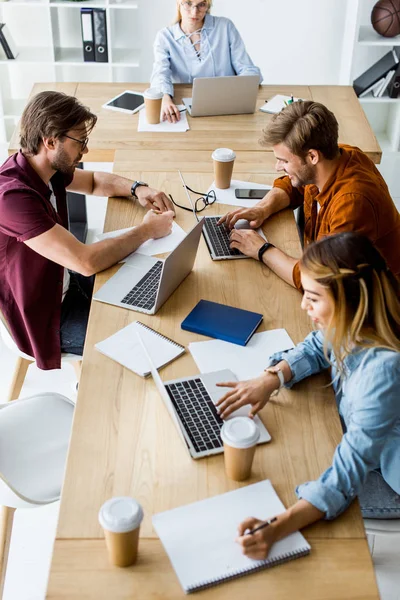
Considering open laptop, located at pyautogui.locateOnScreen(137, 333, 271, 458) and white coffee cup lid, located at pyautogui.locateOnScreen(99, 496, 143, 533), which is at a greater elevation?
white coffee cup lid, located at pyautogui.locateOnScreen(99, 496, 143, 533)

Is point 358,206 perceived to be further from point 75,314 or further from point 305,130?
point 75,314

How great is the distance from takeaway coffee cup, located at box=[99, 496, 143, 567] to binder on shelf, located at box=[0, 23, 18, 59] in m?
3.68

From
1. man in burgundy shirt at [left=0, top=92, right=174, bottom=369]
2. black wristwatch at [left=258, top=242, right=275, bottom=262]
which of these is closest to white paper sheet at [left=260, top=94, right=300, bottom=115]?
man in burgundy shirt at [left=0, top=92, right=174, bottom=369]

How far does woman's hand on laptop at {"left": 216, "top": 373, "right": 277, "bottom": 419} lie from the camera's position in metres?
1.62

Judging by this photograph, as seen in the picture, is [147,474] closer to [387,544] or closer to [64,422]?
[64,422]

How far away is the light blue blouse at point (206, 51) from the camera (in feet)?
11.6

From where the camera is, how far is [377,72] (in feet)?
13.9

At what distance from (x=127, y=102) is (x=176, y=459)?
2267mm

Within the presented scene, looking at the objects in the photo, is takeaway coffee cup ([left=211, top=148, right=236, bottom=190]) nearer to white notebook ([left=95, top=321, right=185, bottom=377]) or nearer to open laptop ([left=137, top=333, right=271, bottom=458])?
white notebook ([left=95, top=321, right=185, bottom=377])

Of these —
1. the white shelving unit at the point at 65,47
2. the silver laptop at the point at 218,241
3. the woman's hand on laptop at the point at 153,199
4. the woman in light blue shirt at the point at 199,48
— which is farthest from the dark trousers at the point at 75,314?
the white shelving unit at the point at 65,47

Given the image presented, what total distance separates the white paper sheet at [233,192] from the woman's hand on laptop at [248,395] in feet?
3.34

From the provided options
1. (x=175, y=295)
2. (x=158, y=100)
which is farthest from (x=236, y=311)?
(x=158, y=100)

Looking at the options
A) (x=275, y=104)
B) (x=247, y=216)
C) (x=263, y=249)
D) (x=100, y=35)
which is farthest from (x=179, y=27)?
(x=263, y=249)

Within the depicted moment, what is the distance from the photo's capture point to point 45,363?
234cm
